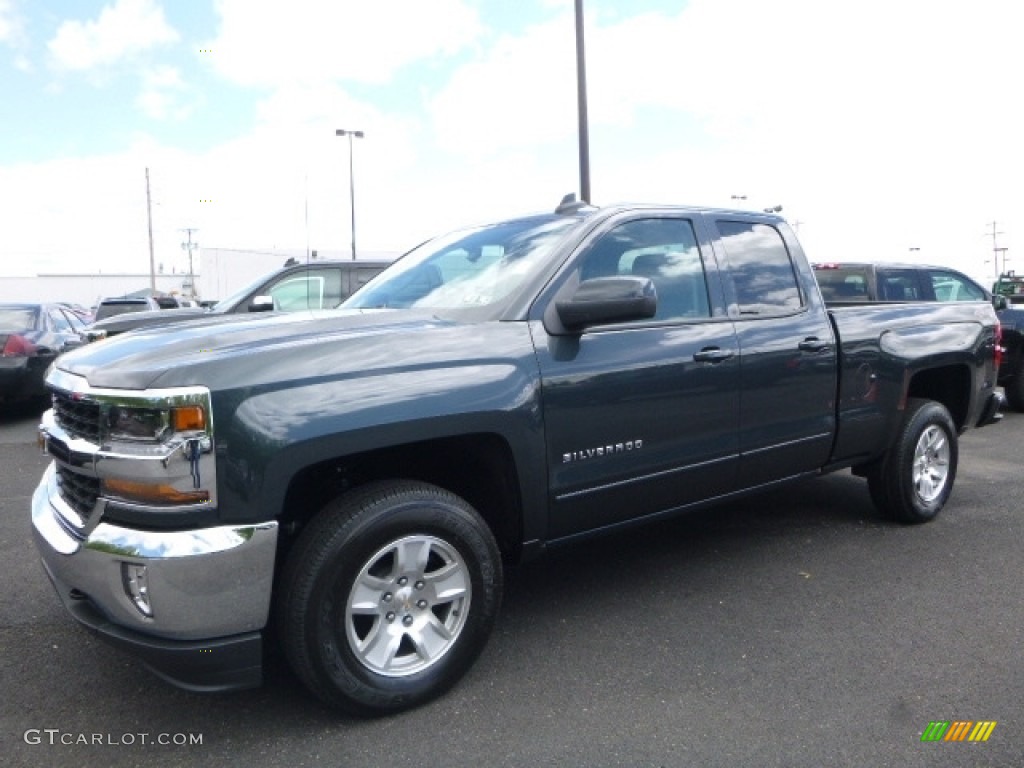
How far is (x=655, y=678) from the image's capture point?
10.3 ft

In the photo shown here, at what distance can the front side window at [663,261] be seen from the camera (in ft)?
12.0

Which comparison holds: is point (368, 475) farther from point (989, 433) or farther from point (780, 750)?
point (989, 433)

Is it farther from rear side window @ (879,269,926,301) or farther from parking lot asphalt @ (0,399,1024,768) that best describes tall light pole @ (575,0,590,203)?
parking lot asphalt @ (0,399,1024,768)

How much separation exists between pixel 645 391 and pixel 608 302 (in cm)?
54

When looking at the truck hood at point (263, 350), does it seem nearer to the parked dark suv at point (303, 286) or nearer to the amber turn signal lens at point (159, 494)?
the amber turn signal lens at point (159, 494)

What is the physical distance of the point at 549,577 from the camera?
4.25 m

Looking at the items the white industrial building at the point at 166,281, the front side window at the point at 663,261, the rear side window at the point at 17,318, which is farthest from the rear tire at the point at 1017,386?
the white industrial building at the point at 166,281

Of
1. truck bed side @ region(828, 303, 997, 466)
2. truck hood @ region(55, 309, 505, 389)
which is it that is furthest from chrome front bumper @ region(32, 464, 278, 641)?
truck bed side @ region(828, 303, 997, 466)

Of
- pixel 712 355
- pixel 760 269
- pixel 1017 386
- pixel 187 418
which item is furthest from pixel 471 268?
pixel 1017 386

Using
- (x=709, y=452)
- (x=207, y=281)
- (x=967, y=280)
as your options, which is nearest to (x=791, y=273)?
(x=709, y=452)

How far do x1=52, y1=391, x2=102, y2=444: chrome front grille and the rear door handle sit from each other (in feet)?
7.99

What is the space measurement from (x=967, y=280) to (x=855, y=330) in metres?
6.47

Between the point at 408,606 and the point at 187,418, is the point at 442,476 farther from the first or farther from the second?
the point at 187,418

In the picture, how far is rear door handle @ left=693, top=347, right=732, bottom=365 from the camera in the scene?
12.0ft
